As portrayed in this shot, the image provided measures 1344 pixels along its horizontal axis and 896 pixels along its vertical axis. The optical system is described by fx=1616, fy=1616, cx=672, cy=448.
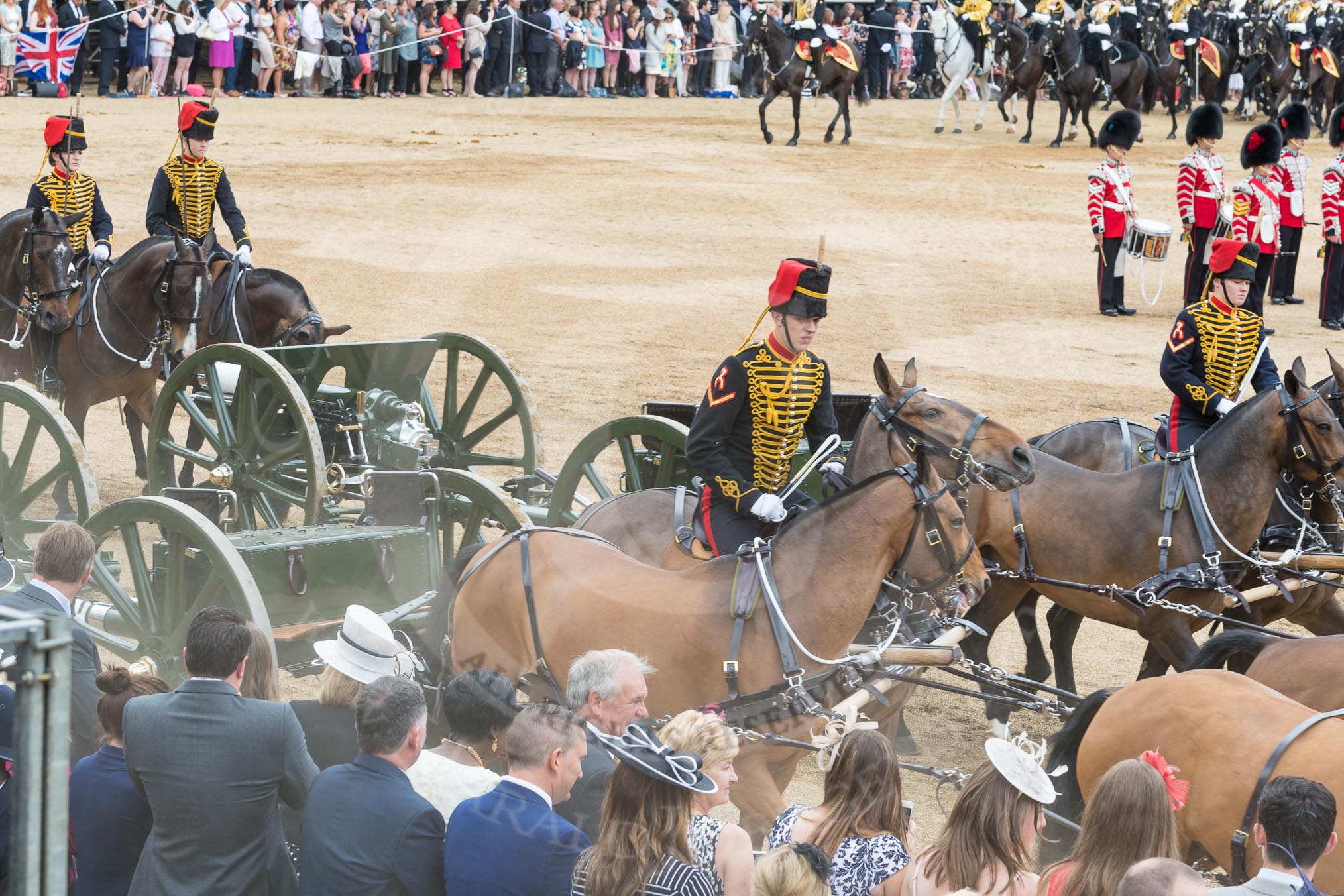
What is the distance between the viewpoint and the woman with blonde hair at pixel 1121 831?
3.78 metres

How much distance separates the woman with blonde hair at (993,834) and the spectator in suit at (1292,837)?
19.1 inches

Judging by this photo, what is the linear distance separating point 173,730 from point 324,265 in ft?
45.4

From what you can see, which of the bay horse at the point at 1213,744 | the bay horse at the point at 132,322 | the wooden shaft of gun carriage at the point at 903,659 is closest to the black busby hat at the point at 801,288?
the wooden shaft of gun carriage at the point at 903,659

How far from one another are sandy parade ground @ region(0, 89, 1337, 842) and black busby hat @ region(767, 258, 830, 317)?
217 centimetres

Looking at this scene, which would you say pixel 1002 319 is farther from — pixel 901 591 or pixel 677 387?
pixel 901 591

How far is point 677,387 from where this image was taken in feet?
45.0

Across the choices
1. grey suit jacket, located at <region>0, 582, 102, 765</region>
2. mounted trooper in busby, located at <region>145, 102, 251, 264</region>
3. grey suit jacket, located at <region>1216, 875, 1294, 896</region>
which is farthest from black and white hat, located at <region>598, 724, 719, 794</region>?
mounted trooper in busby, located at <region>145, 102, 251, 264</region>

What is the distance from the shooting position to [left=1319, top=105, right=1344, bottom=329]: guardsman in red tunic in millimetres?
16641

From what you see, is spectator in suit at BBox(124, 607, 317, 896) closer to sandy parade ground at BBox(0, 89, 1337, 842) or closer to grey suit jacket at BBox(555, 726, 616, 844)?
grey suit jacket at BBox(555, 726, 616, 844)

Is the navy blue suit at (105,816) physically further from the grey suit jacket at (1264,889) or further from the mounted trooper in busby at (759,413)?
the grey suit jacket at (1264,889)

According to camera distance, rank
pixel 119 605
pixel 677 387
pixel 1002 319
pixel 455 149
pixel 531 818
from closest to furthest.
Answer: pixel 531 818 < pixel 119 605 < pixel 677 387 < pixel 1002 319 < pixel 455 149

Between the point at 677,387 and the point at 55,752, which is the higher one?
the point at 55,752

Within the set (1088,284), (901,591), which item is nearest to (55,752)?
(901,591)

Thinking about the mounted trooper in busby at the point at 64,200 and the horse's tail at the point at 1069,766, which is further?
the mounted trooper in busby at the point at 64,200
